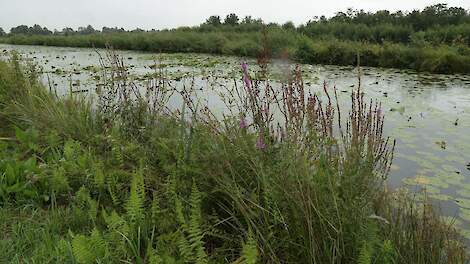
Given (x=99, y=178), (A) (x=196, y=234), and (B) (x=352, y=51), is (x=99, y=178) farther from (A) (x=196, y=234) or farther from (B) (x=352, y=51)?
(B) (x=352, y=51)

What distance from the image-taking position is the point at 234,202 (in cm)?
245

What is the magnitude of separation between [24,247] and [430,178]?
3987 mm

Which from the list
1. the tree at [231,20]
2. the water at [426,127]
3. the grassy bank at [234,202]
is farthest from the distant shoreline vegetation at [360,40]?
the grassy bank at [234,202]

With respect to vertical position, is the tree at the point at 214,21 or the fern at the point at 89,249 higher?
the tree at the point at 214,21

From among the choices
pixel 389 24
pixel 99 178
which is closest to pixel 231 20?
pixel 389 24

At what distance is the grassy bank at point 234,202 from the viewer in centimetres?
203

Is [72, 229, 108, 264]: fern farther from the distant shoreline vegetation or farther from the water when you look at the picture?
the distant shoreline vegetation

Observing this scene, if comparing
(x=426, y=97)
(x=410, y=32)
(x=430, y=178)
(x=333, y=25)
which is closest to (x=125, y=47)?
(x=333, y=25)

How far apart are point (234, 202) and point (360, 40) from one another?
71.4 feet

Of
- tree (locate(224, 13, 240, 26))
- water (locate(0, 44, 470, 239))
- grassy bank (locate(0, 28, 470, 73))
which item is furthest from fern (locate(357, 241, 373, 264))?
tree (locate(224, 13, 240, 26))

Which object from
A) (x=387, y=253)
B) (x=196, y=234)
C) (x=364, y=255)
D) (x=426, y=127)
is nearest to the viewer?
(x=364, y=255)

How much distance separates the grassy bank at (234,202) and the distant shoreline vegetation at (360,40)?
8488 mm

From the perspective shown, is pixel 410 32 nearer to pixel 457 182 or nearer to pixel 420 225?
pixel 457 182

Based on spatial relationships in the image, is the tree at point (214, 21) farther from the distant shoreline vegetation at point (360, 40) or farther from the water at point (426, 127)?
the water at point (426, 127)
